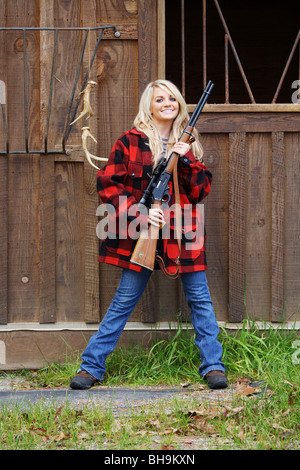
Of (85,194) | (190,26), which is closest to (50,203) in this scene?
(85,194)

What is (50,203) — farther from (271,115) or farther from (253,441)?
(253,441)

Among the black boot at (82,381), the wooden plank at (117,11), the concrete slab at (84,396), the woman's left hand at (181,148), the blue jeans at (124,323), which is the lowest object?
the concrete slab at (84,396)

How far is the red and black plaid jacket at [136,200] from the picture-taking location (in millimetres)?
3480

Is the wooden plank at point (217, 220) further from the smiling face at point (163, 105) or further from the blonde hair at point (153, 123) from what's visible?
the smiling face at point (163, 105)

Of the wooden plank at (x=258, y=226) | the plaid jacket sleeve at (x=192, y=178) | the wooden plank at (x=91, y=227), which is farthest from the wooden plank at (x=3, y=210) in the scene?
the wooden plank at (x=258, y=226)

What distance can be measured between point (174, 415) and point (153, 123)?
1.70 meters

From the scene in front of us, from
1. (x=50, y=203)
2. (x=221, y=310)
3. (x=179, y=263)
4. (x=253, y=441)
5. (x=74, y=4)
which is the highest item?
(x=74, y=4)

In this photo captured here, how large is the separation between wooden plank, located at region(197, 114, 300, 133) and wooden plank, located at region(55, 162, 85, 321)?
0.90 metres

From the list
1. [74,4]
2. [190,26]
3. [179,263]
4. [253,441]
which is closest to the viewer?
[253,441]

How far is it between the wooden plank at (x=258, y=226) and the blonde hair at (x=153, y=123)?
1.75 ft

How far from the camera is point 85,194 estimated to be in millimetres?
3982

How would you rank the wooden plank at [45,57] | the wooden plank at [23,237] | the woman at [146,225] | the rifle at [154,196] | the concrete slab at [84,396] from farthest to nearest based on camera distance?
the wooden plank at [23,237], the wooden plank at [45,57], the woman at [146,225], the rifle at [154,196], the concrete slab at [84,396]

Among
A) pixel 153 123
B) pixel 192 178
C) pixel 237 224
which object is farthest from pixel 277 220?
pixel 153 123

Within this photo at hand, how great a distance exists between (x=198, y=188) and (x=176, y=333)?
1.03m
